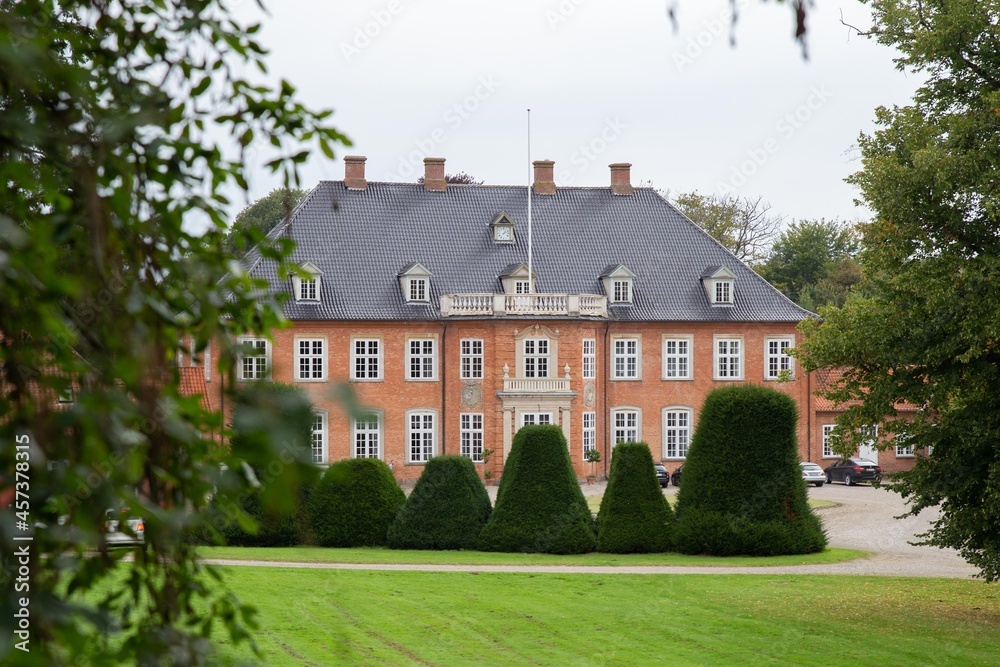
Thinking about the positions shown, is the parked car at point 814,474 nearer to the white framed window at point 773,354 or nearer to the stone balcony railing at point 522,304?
the white framed window at point 773,354

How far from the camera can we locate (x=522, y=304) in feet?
138

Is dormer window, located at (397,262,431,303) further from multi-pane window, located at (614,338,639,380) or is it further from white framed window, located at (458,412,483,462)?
multi-pane window, located at (614,338,639,380)

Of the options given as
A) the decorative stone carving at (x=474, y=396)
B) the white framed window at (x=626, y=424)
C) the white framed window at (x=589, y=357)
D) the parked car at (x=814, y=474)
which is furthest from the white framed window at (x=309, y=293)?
the parked car at (x=814, y=474)

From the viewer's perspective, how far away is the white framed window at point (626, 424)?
43.7 metres

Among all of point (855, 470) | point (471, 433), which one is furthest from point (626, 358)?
point (855, 470)

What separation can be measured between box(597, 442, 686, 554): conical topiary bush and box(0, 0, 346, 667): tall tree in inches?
795

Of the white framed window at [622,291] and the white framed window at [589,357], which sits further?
the white framed window at [622,291]

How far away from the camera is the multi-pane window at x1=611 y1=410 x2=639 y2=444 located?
A: 43719 millimetres

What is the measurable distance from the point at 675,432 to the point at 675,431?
1.5 inches

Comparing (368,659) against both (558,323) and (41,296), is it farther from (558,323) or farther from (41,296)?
(558,323)

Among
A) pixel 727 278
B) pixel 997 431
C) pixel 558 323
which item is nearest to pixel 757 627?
pixel 997 431

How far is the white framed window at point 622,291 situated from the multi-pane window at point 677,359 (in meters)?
2.27

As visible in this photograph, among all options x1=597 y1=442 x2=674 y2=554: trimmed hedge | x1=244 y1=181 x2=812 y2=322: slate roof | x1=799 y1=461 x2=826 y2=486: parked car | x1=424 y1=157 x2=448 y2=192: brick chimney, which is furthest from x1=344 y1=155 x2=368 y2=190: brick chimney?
x1=597 y1=442 x2=674 y2=554: trimmed hedge

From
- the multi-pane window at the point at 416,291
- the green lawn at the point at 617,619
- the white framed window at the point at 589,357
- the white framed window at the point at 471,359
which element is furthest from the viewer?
the white framed window at the point at 589,357
